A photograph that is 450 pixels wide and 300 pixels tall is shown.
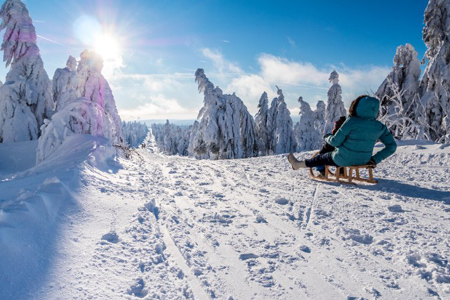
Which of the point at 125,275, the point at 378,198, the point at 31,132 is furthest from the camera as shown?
the point at 31,132

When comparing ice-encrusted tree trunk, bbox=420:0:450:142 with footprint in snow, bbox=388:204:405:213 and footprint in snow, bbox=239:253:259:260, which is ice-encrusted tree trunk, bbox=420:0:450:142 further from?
footprint in snow, bbox=239:253:259:260

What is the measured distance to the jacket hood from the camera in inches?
166

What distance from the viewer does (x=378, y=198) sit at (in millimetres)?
3725

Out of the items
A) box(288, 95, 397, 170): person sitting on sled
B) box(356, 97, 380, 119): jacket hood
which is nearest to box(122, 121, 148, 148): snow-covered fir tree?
box(288, 95, 397, 170): person sitting on sled

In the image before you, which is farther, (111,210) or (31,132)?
(31,132)

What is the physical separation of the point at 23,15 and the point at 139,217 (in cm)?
1779

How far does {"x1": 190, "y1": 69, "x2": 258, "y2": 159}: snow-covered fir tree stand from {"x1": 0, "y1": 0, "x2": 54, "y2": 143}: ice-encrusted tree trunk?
11116mm

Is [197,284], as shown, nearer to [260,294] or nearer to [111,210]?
[260,294]

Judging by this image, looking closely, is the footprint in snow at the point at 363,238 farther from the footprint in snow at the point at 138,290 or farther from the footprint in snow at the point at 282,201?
the footprint in snow at the point at 138,290

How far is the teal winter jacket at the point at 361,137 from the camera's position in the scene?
168 inches

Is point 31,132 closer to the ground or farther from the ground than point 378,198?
farther from the ground

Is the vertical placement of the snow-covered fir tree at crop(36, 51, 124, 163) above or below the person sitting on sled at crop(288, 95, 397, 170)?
above

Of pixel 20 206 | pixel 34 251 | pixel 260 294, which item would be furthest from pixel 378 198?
pixel 20 206

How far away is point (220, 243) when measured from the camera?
2404mm
